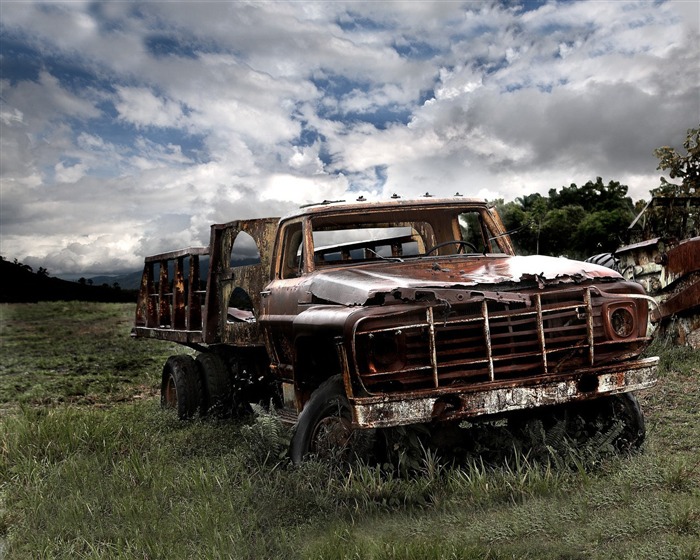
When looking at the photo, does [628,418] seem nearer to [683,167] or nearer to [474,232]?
[474,232]

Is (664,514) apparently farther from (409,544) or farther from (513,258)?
(513,258)

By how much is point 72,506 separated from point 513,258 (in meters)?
3.78

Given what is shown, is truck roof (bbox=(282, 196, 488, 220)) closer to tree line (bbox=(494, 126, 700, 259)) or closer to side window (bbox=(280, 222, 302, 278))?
side window (bbox=(280, 222, 302, 278))

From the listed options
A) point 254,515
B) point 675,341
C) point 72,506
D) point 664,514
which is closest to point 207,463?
point 72,506

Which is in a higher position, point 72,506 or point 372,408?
point 372,408

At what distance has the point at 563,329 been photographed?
5410 mm

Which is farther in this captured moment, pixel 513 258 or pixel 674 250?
pixel 674 250

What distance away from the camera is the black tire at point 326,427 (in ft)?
17.8

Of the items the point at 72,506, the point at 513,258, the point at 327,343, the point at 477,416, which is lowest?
the point at 72,506

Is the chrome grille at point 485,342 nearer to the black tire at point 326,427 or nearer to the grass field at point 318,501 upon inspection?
the black tire at point 326,427

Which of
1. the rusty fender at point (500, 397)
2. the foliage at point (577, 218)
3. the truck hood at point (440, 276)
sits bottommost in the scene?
the rusty fender at point (500, 397)

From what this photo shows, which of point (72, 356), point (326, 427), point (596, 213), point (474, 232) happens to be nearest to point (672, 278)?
point (474, 232)

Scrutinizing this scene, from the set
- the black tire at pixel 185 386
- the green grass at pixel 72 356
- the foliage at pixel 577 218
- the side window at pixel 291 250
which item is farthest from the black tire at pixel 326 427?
the foliage at pixel 577 218

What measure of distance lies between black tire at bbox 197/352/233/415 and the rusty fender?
4.55 m
